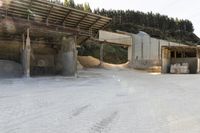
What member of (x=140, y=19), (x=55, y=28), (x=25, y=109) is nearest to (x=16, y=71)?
(x=55, y=28)

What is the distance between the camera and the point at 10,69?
60.2 ft

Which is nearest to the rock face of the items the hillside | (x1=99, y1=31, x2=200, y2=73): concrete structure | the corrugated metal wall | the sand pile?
the sand pile

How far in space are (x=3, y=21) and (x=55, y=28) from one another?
11.3ft

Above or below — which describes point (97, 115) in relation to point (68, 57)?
below

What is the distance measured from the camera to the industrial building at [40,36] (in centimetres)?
1788

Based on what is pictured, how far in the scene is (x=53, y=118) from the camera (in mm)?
6168

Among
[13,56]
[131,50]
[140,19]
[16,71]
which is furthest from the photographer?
[140,19]

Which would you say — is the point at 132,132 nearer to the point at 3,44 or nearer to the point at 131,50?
the point at 3,44

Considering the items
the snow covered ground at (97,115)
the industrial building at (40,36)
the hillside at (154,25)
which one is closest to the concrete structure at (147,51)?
the industrial building at (40,36)

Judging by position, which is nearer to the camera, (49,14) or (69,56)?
(69,56)

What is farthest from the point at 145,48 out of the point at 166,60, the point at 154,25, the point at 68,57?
the point at 154,25

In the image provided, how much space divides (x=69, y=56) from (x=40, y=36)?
2803mm

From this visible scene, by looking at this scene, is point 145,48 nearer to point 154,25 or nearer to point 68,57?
point 68,57

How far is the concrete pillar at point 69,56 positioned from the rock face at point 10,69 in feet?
9.91
